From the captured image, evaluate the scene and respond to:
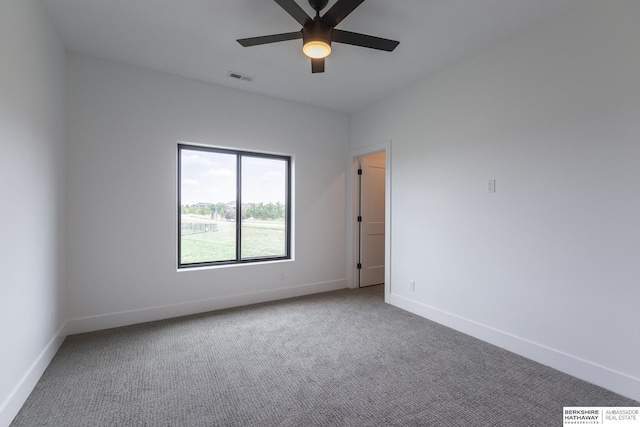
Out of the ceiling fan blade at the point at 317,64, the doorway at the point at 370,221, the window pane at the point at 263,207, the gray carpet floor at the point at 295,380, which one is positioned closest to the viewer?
the gray carpet floor at the point at 295,380

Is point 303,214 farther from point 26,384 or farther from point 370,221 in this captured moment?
point 26,384

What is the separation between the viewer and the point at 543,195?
2.55 metres

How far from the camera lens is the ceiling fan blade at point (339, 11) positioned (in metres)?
1.90

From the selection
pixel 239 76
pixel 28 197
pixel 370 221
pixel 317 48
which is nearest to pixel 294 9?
pixel 317 48

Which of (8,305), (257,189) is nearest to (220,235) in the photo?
(257,189)

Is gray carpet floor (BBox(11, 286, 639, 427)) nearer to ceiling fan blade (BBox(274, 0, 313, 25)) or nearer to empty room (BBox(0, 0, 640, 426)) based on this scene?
empty room (BBox(0, 0, 640, 426))

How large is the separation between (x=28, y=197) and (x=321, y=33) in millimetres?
2420

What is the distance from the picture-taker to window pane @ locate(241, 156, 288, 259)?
14.0 ft

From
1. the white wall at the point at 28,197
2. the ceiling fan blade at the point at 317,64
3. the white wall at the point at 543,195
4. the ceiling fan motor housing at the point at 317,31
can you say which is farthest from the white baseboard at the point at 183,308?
the ceiling fan motor housing at the point at 317,31

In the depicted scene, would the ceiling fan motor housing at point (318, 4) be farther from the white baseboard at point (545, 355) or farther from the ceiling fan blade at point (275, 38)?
the white baseboard at point (545, 355)

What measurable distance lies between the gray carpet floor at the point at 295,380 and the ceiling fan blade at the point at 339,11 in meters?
2.61

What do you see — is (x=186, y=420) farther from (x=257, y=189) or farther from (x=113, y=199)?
(x=257, y=189)

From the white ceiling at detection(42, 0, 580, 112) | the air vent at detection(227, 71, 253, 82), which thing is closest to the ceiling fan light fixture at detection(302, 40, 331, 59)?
the white ceiling at detection(42, 0, 580, 112)

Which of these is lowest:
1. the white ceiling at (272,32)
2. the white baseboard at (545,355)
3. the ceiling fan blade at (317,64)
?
the white baseboard at (545,355)
